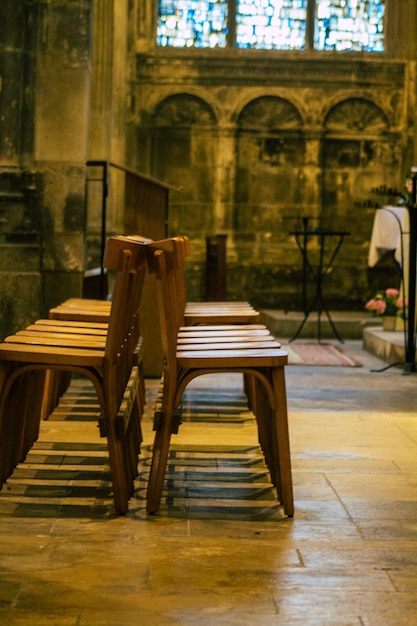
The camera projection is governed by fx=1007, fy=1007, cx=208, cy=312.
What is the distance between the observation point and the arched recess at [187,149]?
41.7ft

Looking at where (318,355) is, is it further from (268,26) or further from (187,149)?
(268,26)

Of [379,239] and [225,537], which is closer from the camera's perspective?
[225,537]

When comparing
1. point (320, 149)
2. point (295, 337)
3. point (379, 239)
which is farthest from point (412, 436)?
point (320, 149)

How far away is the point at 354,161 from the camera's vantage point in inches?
503

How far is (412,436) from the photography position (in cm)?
421

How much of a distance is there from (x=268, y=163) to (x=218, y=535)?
34.2 feet

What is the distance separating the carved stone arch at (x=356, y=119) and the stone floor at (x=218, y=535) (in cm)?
885

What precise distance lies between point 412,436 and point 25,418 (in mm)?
1667

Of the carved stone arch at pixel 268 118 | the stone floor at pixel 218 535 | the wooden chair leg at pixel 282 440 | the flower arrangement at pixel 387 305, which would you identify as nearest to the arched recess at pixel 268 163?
the carved stone arch at pixel 268 118

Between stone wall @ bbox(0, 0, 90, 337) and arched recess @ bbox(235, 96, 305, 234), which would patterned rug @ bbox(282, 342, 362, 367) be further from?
arched recess @ bbox(235, 96, 305, 234)

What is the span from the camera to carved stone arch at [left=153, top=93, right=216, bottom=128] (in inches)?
501

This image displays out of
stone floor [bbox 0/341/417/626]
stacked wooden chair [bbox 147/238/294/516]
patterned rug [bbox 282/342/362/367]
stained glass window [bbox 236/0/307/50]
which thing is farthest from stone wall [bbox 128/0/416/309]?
stacked wooden chair [bbox 147/238/294/516]

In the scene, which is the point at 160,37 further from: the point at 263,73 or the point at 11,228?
the point at 11,228

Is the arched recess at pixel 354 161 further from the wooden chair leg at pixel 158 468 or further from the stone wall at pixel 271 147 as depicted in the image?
the wooden chair leg at pixel 158 468
